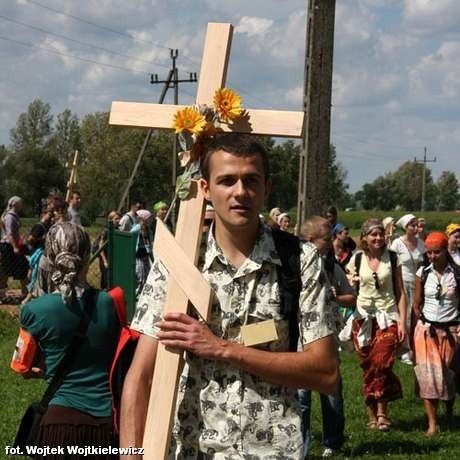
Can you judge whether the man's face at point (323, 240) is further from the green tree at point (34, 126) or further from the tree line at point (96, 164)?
the green tree at point (34, 126)

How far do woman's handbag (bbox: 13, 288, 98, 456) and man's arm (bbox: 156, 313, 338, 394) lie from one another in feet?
4.94

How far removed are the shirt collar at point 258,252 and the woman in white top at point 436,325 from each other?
6352mm

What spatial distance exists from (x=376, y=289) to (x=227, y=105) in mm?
6112

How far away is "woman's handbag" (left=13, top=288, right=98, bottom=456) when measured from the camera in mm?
4656

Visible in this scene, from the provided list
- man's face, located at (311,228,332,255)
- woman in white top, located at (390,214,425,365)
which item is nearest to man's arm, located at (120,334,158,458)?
man's face, located at (311,228,332,255)

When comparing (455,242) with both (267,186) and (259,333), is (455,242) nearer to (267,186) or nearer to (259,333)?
(267,186)

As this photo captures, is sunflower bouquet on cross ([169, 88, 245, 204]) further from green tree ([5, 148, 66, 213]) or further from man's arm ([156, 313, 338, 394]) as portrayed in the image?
green tree ([5, 148, 66, 213])

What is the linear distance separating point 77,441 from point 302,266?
5.97 ft

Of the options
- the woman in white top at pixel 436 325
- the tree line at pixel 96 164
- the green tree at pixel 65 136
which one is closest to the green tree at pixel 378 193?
the tree line at pixel 96 164

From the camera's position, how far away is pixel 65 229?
482 centimetres

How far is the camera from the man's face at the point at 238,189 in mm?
3236

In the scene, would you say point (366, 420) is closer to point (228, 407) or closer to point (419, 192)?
point (228, 407)

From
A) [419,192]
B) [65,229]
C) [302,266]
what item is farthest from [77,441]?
[419,192]

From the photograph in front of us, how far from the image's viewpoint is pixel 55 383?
15.4ft
